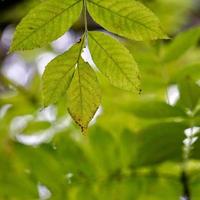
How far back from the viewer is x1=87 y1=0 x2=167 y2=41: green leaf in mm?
840

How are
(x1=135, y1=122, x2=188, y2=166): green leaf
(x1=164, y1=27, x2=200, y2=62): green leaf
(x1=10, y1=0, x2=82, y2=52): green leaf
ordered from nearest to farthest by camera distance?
(x1=10, y1=0, x2=82, y2=52): green leaf → (x1=135, y1=122, x2=188, y2=166): green leaf → (x1=164, y1=27, x2=200, y2=62): green leaf

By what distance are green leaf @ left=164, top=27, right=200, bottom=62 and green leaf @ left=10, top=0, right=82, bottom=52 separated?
588mm

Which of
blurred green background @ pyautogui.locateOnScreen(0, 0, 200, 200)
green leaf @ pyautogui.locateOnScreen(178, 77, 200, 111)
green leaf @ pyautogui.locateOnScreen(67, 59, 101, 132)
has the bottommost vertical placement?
blurred green background @ pyautogui.locateOnScreen(0, 0, 200, 200)

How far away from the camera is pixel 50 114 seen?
5.92 ft

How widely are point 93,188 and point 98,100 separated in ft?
1.98

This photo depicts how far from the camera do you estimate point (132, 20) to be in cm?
85

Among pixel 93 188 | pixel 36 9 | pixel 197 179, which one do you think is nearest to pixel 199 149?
pixel 197 179

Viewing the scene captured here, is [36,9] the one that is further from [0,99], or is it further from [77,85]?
[0,99]

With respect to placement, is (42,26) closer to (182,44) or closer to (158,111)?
(158,111)

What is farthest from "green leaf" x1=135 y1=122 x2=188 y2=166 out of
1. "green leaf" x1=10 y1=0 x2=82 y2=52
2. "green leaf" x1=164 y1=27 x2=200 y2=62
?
"green leaf" x1=10 y1=0 x2=82 y2=52

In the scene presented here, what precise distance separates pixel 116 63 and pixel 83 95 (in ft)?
0.28

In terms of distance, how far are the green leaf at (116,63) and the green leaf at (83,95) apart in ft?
0.10

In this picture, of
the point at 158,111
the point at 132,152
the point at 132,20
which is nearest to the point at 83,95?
the point at 132,20

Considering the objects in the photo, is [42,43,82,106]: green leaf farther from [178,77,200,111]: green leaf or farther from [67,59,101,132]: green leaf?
[178,77,200,111]: green leaf
